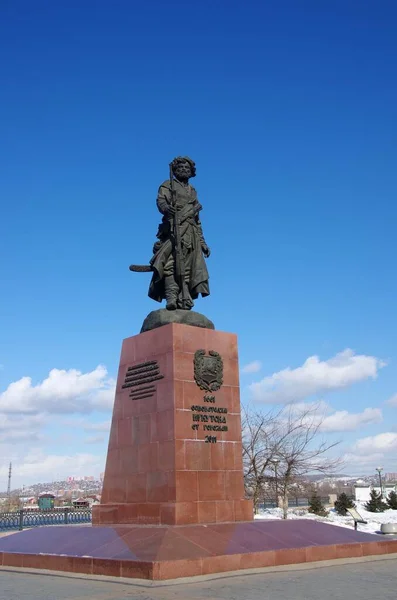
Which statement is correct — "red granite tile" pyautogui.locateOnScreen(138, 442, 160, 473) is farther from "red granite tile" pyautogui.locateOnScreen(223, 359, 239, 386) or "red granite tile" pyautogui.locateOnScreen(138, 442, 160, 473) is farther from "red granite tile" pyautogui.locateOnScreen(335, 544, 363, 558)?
"red granite tile" pyautogui.locateOnScreen(335, 544, 363, 558)

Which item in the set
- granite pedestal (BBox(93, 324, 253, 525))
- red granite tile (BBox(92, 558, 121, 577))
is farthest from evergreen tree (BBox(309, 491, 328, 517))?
red granite tile (BBox(92, 558, 121, 577))

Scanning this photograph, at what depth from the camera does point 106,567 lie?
9.02 meters

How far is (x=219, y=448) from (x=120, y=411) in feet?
7.31

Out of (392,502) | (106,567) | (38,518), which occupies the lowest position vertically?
(106,567)

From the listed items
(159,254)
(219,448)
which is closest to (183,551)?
(219,448)

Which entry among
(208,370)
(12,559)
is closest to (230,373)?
(208,370)

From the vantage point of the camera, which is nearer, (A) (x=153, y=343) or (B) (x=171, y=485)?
(B) (x=171, y=485)

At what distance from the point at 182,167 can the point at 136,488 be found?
692 centimetres

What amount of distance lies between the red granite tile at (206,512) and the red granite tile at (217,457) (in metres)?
0.70

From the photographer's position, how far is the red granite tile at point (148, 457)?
11.9 metres

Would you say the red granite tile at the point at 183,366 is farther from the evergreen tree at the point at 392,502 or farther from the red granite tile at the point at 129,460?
the evergreen tree at the point at 392,502

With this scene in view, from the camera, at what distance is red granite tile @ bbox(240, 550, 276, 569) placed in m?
9.33

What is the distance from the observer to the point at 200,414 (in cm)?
1215

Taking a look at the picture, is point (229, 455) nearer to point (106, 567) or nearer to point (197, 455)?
point (197, 455)
